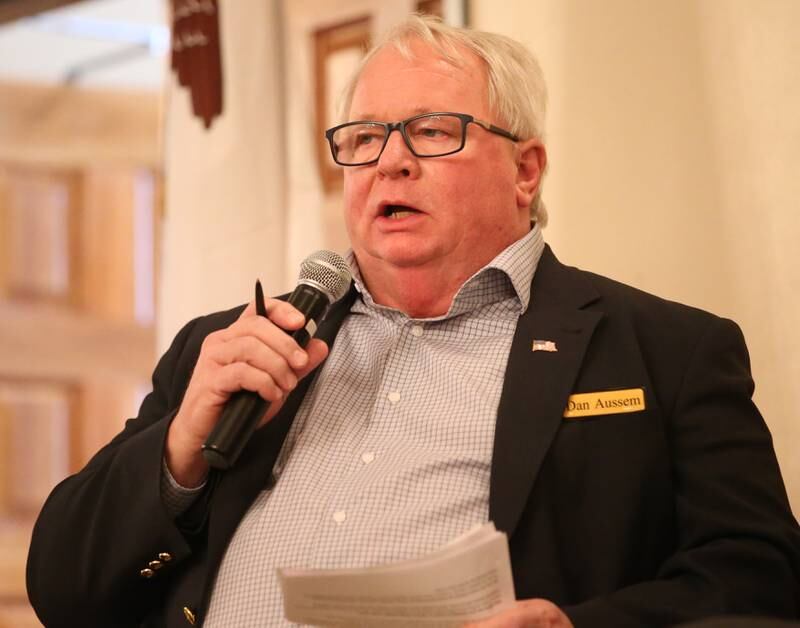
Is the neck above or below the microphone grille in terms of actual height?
below

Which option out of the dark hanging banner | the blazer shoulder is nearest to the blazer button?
the blazer shoulder

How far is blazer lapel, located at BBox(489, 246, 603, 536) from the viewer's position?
158cm

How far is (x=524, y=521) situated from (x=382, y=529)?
21 cm

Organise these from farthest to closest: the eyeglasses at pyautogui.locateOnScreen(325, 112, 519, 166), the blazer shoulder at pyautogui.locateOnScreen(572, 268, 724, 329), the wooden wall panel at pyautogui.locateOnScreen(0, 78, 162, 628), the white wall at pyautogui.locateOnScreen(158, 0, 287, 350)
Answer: the wooden wall panel at pyautogui.locateOnScreen(0, 78, 162, 628), the white wall at pyautogui.locateOnScreen(158, 0, 287, 350), the eyeglasses at pyautogui.locateOnScreen(325, 112, 519, 166), the blazer shoulder at pyautogui.locateOnScreen(572, 268, 724, 329)

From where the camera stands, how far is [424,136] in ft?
6.28

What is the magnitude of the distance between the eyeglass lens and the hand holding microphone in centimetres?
32

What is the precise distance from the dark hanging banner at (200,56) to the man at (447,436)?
2.71ft

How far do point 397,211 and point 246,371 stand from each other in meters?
0.51

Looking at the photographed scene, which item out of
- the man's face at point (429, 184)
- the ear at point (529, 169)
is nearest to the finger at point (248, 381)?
the man's face at point (429, 184)

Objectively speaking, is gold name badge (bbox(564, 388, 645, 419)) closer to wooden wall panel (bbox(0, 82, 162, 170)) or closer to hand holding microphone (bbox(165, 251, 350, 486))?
hand holding microphone (bbox(165, 251, 350, 486))

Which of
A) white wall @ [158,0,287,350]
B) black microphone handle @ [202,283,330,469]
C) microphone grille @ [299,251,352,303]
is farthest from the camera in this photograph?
white wall @ [158,0,287,350]

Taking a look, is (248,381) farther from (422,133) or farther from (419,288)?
(422,133)

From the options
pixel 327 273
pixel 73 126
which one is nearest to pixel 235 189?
pixel 327 273

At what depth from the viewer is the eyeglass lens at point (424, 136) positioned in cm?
190
